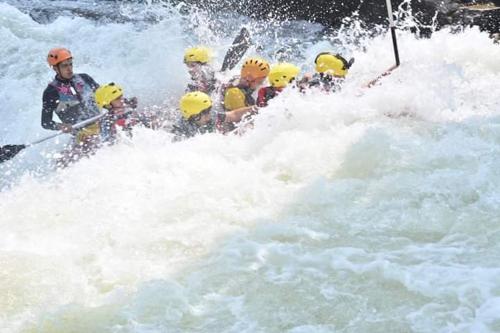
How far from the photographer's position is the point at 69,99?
7129mm

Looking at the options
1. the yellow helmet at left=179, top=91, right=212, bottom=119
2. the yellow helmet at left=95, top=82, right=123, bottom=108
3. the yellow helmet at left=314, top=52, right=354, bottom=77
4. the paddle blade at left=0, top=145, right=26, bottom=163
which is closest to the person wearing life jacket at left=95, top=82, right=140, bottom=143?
the yellow helmet at left=95, top=82, right=123, bottom=108

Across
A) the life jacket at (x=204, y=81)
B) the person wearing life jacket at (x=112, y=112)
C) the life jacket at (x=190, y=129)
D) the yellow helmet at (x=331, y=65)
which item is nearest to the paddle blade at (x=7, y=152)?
the person wearing life jacket at (x=112, y=112)

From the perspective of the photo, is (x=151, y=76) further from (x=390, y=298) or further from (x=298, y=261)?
(x=390, y=298)

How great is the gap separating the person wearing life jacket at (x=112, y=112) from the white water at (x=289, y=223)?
29 centimetres

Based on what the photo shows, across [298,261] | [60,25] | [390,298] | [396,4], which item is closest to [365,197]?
[298,261]

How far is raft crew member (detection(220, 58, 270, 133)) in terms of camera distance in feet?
22.3

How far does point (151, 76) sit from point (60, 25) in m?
3.34

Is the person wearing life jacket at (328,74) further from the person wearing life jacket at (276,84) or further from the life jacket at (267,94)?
the life jacket at (267,94)

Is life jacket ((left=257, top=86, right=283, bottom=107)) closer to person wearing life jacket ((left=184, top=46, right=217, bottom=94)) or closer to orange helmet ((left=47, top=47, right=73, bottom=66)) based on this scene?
person wearing life jacket ((left=184, top=46, right=217, bottom=94))

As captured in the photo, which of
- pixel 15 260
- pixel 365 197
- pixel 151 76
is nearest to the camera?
pixel 15 260

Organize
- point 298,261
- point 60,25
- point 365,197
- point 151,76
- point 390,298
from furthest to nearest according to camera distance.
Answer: point 60,25 < point 151,76 < point 365,197 < point 298,261 < point 390,298

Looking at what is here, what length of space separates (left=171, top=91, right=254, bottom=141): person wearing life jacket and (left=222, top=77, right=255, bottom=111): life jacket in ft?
0.47

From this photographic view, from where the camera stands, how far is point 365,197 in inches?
201

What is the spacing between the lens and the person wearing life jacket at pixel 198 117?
254 inches
